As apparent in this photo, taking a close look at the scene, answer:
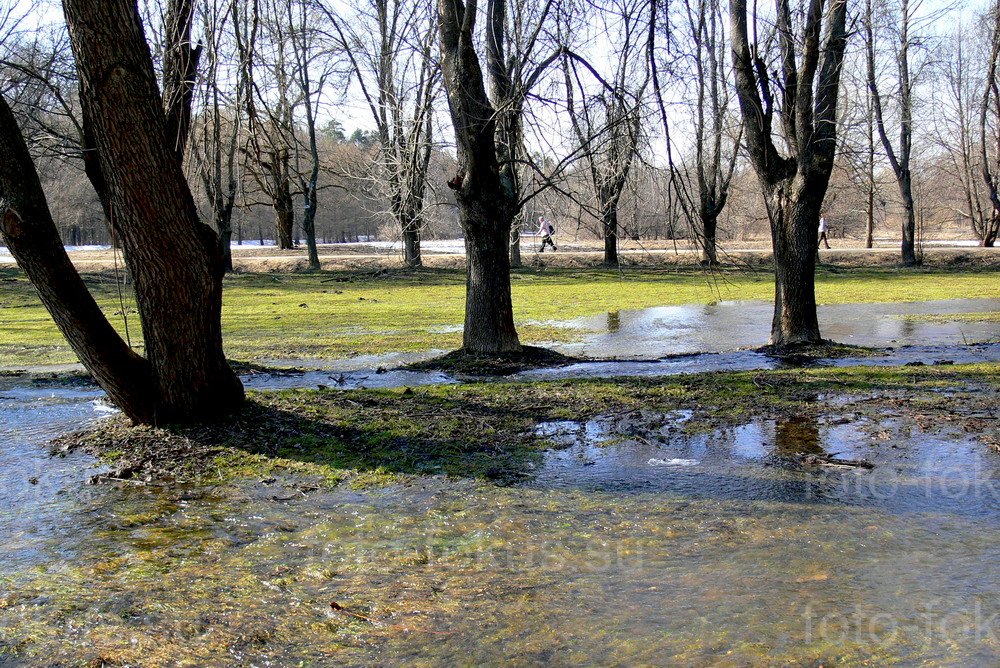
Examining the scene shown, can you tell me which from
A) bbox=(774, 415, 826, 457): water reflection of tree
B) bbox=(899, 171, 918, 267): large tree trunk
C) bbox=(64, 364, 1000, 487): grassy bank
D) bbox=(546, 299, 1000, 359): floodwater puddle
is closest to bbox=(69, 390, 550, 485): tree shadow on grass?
bbox=(64, 364, 1000, 487): grassy bank

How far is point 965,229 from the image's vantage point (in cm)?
6456

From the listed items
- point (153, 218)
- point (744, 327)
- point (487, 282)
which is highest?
point (153, 218)

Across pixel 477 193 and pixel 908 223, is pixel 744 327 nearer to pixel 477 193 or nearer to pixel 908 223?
pixel 477 193

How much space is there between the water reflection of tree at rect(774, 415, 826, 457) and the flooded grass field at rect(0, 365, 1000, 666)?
0.03 metres

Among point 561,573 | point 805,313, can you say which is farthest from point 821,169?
point 561,573

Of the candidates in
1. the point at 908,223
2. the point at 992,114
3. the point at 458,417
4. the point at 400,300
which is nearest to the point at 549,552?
the point at 458,417

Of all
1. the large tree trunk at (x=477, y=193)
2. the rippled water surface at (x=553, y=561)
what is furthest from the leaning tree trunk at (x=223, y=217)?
the large tree trunk at (x=477, y=193)

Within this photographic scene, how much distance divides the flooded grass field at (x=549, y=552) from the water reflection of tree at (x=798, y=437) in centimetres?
3

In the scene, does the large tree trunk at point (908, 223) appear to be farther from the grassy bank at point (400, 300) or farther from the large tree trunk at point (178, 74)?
the large tree trunk at point (178, 74)

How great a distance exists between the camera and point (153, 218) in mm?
5902

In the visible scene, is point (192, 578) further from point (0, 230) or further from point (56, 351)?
point (56, 351)

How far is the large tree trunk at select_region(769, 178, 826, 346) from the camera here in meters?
12.1

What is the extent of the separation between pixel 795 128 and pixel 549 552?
9737 mm

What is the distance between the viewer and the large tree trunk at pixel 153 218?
561cm
